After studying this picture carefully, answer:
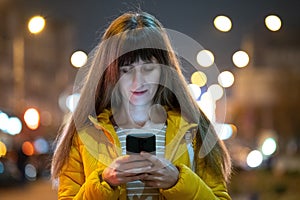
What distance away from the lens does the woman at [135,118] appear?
84.8 inches

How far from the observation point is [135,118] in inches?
86.3

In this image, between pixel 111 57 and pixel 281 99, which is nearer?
pixel 111 57

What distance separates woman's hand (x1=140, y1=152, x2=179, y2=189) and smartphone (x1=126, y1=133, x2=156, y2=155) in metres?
0.03

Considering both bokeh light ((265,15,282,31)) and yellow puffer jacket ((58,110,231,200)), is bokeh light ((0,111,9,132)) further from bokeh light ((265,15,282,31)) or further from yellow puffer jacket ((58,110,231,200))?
yellow puffer jacket ((58,110,231,200))

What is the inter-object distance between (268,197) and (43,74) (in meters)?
15.7

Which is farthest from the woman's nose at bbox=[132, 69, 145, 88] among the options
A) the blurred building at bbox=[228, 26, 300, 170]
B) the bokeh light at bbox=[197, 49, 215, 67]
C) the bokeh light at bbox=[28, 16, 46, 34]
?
the blurred building at bbox=[228, 26, 300, 170]

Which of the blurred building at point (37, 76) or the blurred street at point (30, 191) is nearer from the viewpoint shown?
the blurred street at point (30, 191)

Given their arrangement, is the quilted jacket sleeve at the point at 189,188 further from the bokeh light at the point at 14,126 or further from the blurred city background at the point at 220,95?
the bokeh light at the point at 14,126

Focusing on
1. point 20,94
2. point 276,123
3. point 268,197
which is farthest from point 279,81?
point 268,197

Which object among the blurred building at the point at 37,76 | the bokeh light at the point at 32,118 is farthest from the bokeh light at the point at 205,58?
the bokeh light at the point at 32,118

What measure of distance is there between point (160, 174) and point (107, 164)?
0.17 metres

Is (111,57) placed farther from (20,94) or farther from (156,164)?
(20,94)

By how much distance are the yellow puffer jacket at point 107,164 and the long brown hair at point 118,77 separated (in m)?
0.03

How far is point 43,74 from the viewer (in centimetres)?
2477
